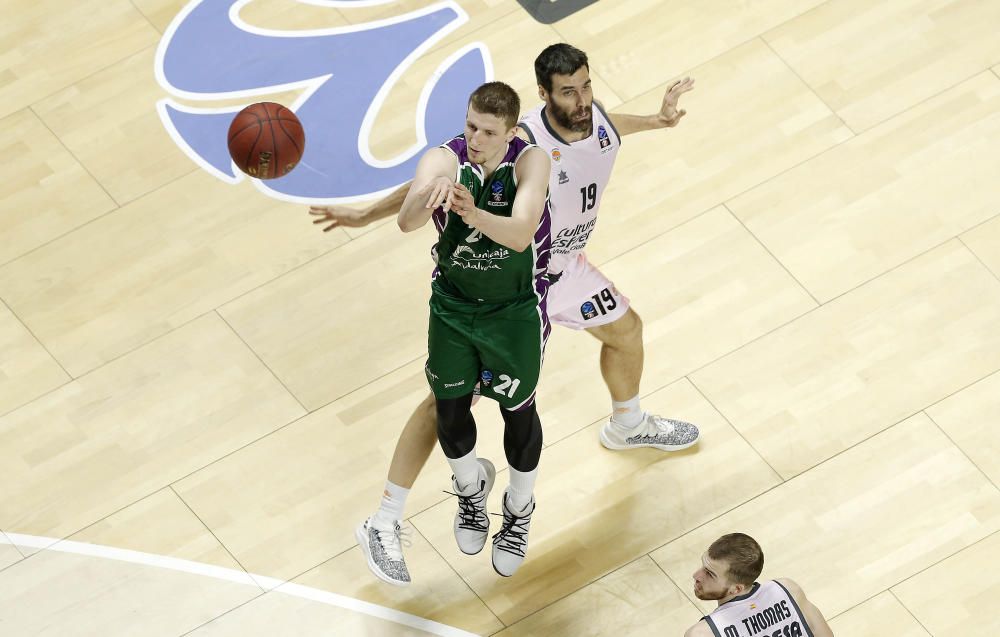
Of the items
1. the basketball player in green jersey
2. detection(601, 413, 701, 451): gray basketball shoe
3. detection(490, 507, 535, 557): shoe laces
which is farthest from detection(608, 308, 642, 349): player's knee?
detection(490, 507, 535, 557): shoe laces

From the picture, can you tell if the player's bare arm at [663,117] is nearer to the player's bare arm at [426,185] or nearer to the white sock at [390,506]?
the player's bare arm at [426,185]

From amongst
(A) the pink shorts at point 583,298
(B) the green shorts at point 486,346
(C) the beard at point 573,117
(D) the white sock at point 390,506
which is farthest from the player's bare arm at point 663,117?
(D) the white sock at point 390,506

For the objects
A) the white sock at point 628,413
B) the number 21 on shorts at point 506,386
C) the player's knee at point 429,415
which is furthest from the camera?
the white sock at point 628,413

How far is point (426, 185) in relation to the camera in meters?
5.64

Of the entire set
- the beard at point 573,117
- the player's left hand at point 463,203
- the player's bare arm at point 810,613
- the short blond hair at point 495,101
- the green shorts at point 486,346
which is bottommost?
the player's bare arm at point 810,613

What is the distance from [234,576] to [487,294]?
1.94m

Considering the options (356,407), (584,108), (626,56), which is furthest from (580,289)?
(626,56)

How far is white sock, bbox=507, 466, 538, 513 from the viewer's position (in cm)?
659

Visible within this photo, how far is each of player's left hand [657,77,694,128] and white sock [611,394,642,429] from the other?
1.30 metres

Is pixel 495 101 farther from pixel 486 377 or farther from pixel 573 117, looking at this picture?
pixel 486 377

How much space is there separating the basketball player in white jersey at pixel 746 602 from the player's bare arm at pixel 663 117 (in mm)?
1813

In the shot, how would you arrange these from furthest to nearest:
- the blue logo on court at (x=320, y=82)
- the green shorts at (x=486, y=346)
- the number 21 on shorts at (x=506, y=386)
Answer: the blue logo on court at (x=320, y=82), the number 21 on shorts at (x=506, y=386), the green shorts at (x=486, y=346)

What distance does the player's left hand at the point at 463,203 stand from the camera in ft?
17.7

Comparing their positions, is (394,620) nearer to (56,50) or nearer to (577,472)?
(577,472)
